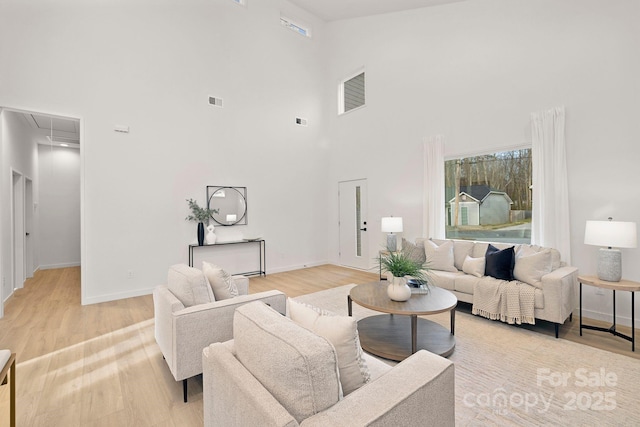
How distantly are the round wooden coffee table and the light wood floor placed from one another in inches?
48.9

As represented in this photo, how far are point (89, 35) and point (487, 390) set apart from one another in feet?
20.9

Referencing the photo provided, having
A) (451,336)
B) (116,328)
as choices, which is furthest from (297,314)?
(116,328)

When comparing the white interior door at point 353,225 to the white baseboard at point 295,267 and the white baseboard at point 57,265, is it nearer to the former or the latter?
the white baseboard at point 295,267


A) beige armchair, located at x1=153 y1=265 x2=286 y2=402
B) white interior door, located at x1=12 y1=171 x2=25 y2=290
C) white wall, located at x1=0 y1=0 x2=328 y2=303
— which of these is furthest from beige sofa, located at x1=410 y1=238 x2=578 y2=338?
white interior door, located at x1=12 y1=171 x2=25 y2=290

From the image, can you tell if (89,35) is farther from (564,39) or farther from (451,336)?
(564,39)

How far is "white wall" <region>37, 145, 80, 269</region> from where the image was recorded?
23.0 feet

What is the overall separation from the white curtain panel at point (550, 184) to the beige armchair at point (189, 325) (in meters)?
3.76

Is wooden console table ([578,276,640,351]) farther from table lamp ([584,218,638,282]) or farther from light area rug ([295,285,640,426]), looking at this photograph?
light area rug ([295,285,640,426])

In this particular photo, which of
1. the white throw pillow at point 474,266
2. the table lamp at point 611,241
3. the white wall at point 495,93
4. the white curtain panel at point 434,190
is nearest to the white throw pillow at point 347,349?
the white throw pillow at point 474,266

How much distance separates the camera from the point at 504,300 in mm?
3398

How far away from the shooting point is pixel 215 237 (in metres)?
5.42

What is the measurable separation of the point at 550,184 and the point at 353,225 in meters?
3.65

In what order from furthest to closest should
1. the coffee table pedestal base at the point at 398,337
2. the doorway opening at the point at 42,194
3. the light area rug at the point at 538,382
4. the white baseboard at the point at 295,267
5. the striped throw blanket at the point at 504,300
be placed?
1. the white baseboard at the point at 295,267
2. the doorway opening at the point at 42,194
3. the striped throw blanket at the point at 504,300
4. the coffee table pedestal base at the point at 398,337
5. the light area rug at the point at 538,382

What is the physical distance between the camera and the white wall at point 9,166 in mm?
4090
